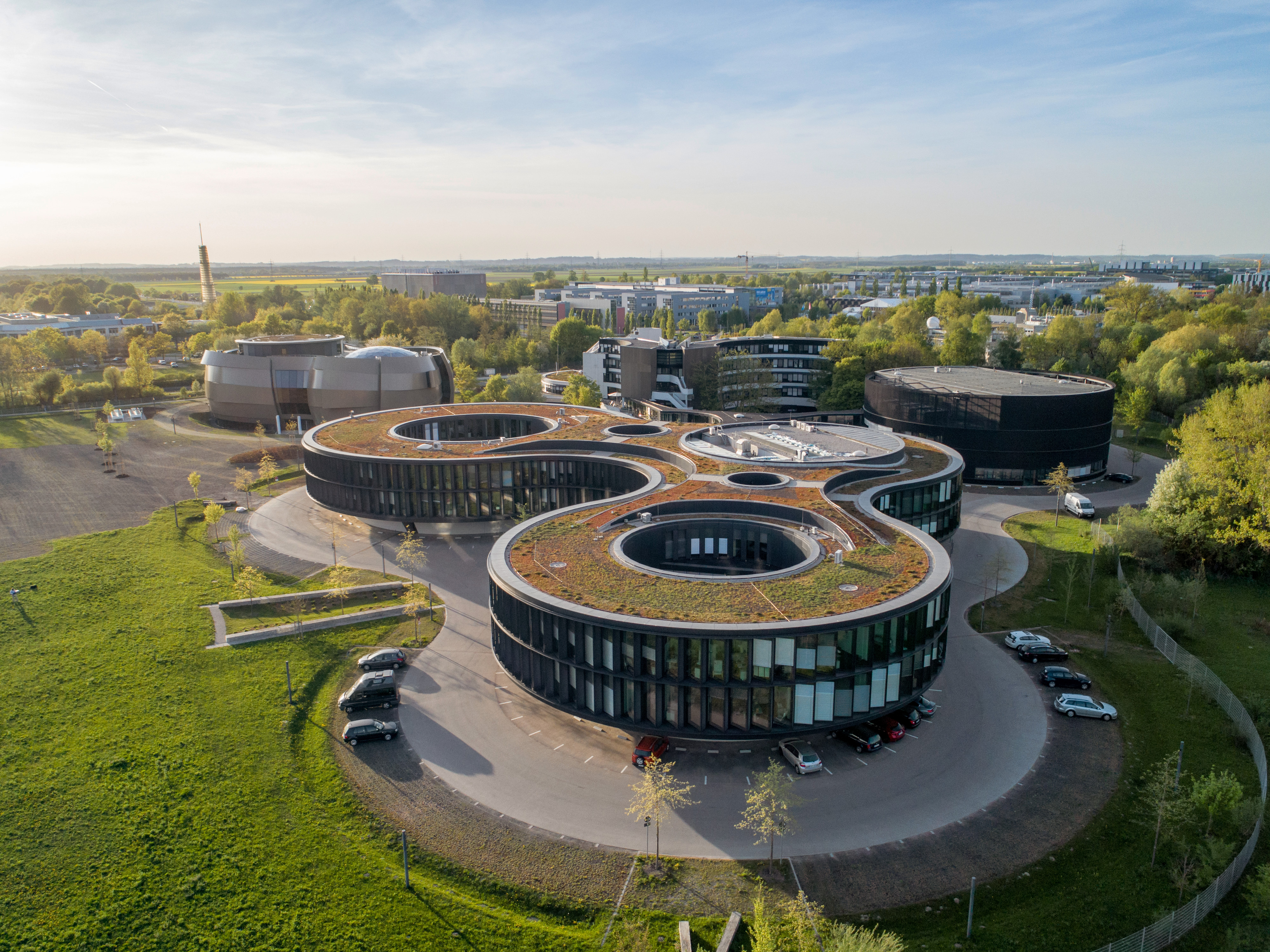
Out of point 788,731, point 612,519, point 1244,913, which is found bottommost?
point 1244,913

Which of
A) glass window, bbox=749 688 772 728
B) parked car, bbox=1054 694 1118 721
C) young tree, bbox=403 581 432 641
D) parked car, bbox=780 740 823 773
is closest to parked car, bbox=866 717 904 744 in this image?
parked car, bbox=780 740 823 773

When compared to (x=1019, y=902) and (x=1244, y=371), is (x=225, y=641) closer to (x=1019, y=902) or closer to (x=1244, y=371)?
(x=1019, y=902)

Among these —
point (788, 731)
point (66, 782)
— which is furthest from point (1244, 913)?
point (66, 782)

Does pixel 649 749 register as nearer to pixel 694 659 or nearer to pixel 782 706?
pixel 694 659

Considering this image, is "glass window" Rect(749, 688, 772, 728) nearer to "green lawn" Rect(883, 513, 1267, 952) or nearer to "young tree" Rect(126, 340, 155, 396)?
"green lawn" Rect(883, 513, 1267, 952)

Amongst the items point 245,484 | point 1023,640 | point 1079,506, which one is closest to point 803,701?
point 1023,640

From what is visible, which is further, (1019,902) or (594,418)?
(594,418)
